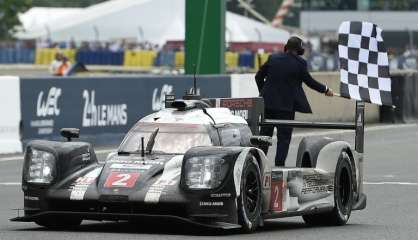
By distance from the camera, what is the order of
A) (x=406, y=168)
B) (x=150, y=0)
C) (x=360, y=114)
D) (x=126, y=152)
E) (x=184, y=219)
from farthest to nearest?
1. (x=150, y=0)
2. (x=406, y=168)
3. (x=360, y=114)
4. (x=126, y=152)
5. (x=184, y=219)

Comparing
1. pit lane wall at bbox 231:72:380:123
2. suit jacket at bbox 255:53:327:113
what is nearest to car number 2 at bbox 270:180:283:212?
suit jacket at bbox 255:53:327:113

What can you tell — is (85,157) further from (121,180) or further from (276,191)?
(276,191)

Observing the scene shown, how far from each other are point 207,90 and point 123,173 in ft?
47.3

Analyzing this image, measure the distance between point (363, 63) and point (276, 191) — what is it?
2.12 m

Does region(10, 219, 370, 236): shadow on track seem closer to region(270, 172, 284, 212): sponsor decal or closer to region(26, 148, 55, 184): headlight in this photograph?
region(270, 172, 284, 212): sponsor decal

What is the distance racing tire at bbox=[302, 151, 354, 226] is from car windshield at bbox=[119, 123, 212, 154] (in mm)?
1369

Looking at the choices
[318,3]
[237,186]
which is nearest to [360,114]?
[237,186]

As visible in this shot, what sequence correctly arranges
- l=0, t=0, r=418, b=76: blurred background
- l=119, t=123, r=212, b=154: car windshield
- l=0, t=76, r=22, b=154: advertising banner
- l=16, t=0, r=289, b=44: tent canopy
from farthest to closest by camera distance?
1. l=16, t=0, r=289, b=44: tent canopy
2. l=0, t=0, r=418, b=76: blurred background
3. l=0, t=76, r=22, b=154: advertising banner
4. l=119, t=123, r=212, b=154: car windshield

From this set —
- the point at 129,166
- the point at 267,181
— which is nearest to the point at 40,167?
the point at 129,166

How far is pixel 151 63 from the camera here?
54.7m

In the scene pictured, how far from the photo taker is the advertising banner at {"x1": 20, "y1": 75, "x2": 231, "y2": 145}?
20.2 meters

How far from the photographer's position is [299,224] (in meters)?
11.2

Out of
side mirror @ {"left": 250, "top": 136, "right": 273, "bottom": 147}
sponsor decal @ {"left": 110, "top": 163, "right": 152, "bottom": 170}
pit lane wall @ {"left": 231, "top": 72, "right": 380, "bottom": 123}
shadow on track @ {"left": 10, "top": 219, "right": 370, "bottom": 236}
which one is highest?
side mirror @ {"left": 250, "top": 136, "right": 273, "bottom": 147}

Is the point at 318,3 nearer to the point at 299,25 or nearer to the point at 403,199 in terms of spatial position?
the point at 299,25
